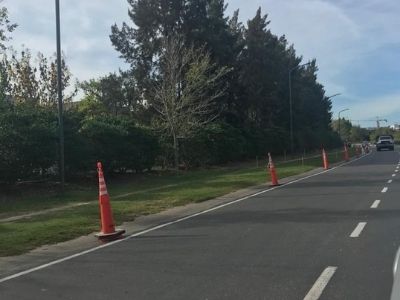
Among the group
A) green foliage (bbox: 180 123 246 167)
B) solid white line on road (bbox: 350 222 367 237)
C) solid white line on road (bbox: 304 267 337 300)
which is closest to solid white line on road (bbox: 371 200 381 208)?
solid white line on road (bbox: 350 222 367 237)

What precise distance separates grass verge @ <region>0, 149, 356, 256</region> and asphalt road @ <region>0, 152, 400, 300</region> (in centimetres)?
180

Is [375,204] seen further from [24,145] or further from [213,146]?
[213,146]

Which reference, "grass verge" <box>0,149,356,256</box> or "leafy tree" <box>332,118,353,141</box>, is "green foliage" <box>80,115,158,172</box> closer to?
"grass verge" <box>0,149,356,256</box>

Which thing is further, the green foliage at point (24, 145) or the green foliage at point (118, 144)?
the green foliage at point (118, 144)

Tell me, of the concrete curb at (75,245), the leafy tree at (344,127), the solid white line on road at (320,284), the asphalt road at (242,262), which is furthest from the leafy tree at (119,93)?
the leafy tree at (344,127)

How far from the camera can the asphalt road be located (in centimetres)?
711

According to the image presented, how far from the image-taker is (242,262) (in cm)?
876

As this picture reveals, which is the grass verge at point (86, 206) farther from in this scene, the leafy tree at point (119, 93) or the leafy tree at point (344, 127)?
the leafy tree at point (344, 127)

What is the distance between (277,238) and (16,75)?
37.5 m

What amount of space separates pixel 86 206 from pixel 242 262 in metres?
9.90

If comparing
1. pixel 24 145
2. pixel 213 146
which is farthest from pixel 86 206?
pixel 213 146

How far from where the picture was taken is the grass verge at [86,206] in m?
12.1

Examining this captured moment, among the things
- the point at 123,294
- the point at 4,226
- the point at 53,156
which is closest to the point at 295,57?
the point at 53,156

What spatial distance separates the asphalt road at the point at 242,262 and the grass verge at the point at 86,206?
1796mm
